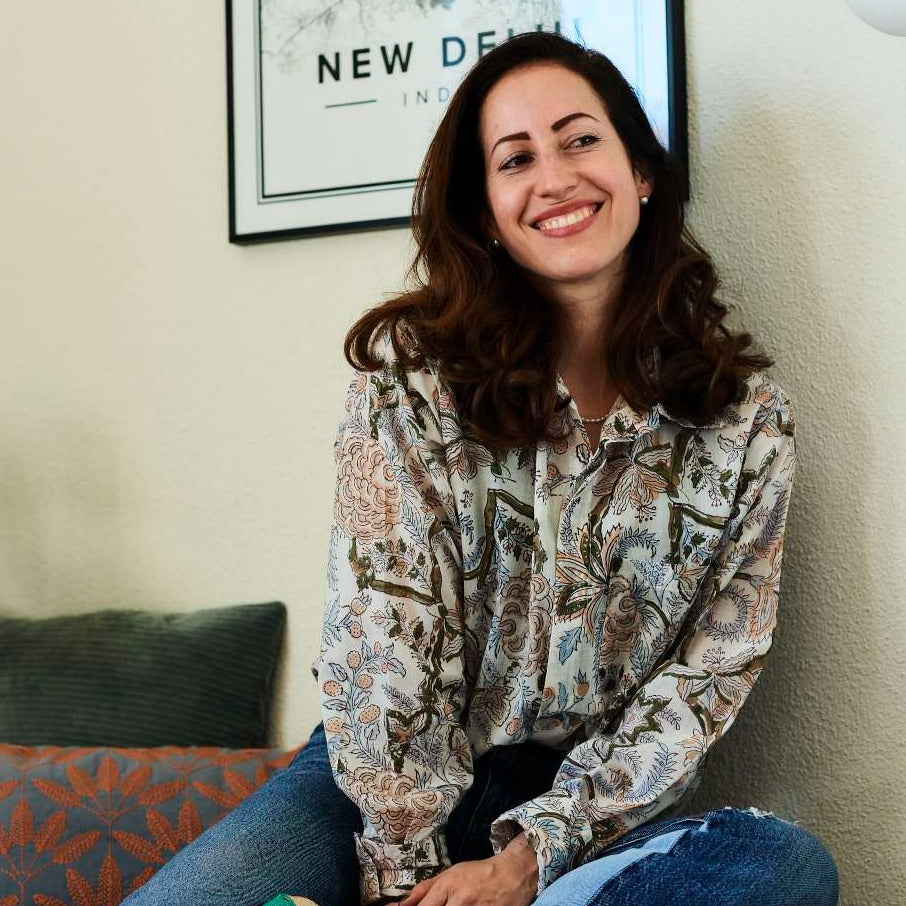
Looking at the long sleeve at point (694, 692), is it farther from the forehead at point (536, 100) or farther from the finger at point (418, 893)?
the forehead at point (536, 100)

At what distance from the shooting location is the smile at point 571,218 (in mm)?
1268

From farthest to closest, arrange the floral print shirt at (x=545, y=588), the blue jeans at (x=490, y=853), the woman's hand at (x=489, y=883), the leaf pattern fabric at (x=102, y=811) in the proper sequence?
the leaf pattern fabric at (x=102, y=811)
the floral print shirt at (x=545, y=588)
the woman's hand at (x=489, y=883)
the blue jeans at (x=490, y=853)

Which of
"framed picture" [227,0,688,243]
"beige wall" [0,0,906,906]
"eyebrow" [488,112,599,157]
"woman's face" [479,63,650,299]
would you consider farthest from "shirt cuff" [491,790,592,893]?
"framed picture" [227,0,688,243]

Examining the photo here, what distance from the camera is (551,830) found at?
1134mm

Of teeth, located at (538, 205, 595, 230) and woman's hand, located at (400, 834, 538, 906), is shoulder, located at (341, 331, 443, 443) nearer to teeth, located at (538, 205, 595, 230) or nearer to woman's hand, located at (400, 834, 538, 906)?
teeth, located at (538, 205, 595, 230)

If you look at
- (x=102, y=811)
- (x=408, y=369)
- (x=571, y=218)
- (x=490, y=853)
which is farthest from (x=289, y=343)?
(x=490, y=853)

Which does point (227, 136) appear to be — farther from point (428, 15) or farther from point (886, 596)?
point (886, 596)

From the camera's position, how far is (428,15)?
1.58 meters

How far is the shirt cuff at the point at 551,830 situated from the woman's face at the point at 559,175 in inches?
→ 22.5

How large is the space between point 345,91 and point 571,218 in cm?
52

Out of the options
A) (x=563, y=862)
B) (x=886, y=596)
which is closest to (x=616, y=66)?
(x=886, y=596)

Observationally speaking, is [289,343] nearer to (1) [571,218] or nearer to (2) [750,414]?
(1) [571,218]

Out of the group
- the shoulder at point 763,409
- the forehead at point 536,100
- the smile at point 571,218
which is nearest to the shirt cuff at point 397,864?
the shoulder at point 763,409

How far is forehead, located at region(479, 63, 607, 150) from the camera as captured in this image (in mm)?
1271
